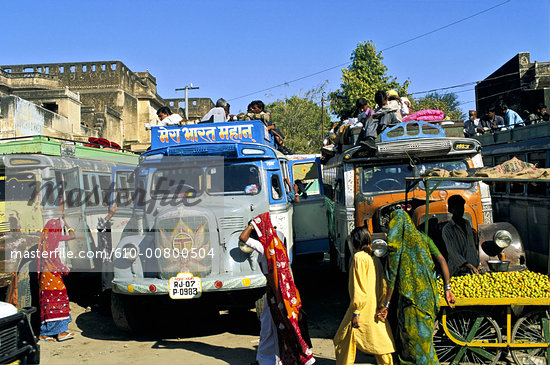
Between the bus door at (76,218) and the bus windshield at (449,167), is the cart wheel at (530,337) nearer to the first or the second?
the bus windshield at (449,167)

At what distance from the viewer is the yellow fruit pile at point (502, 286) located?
498 cm

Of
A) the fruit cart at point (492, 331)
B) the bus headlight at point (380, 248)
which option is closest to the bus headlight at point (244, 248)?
the bus headlight at point (380, 248)

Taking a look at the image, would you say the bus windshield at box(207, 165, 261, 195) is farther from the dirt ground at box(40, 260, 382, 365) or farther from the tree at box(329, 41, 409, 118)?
the tree at box(329, 41, 409, 118)

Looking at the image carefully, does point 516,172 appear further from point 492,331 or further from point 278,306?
point 278,306

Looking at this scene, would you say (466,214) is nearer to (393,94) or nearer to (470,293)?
(470,293)

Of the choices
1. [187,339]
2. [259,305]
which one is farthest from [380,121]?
[187,339]

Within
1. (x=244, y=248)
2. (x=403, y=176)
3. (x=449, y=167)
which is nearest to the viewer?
(x=244, y=248)

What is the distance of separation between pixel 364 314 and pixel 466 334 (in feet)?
4.54

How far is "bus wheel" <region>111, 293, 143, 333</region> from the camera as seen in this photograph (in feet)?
22.8

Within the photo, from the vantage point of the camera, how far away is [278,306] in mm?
5348

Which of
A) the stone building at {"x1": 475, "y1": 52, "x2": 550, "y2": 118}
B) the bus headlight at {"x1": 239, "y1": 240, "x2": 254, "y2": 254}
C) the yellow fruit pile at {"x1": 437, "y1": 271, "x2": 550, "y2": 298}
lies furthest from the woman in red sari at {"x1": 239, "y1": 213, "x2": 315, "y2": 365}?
the stone building at {"x1": 475, "y1": 52, "x2": 550, "y2": 118}

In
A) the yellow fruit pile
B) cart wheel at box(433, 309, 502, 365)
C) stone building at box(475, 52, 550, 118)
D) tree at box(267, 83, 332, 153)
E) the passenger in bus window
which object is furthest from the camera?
tree at box(267, 83, 332, 153)

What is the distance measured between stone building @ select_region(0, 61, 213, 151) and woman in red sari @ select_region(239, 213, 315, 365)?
17.5 m

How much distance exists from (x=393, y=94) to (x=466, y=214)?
3587 mm
